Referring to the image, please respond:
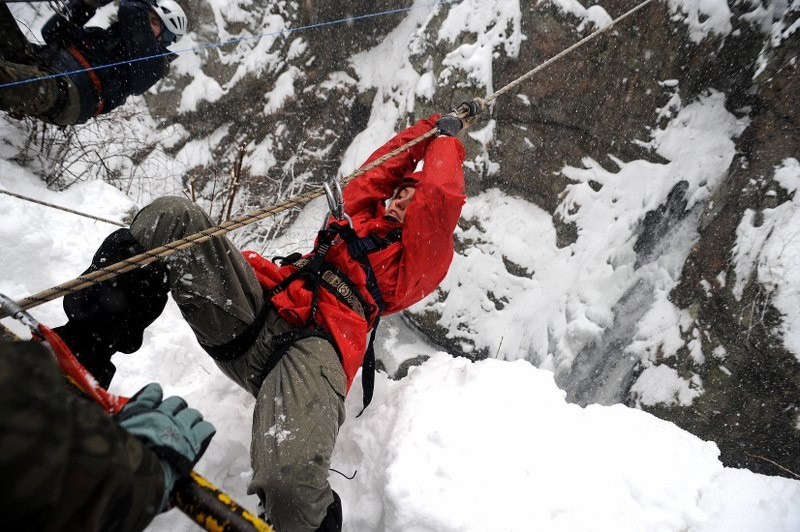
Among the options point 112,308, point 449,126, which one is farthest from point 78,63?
point 449,126

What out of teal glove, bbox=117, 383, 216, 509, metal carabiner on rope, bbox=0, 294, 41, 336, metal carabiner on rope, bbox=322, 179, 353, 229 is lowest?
teal glove, bbox=117, 383, 216, 509

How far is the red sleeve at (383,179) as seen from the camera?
2.56 m

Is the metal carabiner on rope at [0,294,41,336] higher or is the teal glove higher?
the metal carabiner on rope at [0,294,41,336]

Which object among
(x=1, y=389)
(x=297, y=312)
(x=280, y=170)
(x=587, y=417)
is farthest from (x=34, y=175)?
(x=280, y=170)

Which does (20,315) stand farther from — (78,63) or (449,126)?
(78,63)

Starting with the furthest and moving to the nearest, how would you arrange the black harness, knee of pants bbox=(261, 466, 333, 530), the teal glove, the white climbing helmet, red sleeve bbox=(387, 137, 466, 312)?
the white climbing helmet < red sleeve bbox=(387, 137, 466, 312) < the black harness < knee of pants bbox=(261, 466, 333, 530) < the teal glove

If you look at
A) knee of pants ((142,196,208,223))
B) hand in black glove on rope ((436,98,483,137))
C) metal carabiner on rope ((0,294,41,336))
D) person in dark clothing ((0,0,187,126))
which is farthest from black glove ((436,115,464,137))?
person in dark clothing ((0,0,187,126))

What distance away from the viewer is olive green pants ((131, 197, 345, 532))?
133 cm

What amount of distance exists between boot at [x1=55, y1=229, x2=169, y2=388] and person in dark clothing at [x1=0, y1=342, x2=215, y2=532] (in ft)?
3.33

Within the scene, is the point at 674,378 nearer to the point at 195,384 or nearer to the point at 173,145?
the point at 195,384

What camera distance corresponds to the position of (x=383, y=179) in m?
2.62

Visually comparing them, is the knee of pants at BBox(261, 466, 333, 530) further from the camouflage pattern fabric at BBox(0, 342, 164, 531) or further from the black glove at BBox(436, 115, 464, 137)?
the black glove at BBox(436, 115, 464, 137)

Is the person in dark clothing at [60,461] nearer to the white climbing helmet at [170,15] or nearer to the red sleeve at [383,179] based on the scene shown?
the red sleeve at [383,179]

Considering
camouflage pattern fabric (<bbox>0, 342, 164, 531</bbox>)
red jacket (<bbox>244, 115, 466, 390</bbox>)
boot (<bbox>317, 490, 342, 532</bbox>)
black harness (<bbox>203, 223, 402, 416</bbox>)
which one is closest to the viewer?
camouflage pattern fabric (<bbox>0, 342, 164, 531</bbox>)
